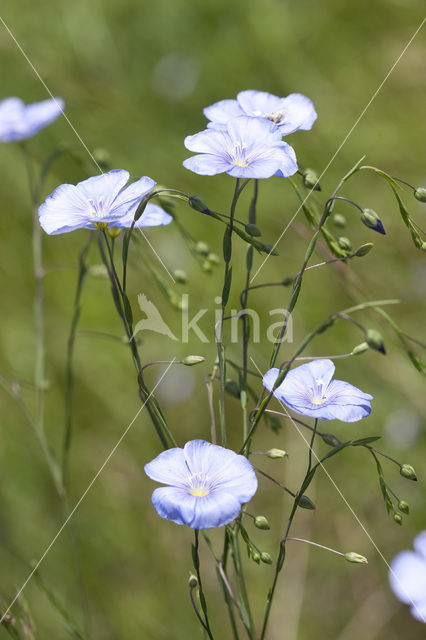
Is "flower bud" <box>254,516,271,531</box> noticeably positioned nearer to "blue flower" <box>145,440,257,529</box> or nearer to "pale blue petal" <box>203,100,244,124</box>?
"blue flower" <box>145,440,257,529</box>

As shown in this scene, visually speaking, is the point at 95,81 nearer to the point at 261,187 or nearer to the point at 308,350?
the point at 261,187

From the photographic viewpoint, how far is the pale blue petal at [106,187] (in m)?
0.75

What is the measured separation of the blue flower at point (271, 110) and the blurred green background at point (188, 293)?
0.25 m

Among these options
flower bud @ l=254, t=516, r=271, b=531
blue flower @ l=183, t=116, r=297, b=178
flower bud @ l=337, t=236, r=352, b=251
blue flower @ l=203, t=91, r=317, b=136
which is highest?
blue flower @ l=183, t=116, r=297, b=178

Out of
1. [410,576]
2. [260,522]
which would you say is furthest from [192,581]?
[410,576]

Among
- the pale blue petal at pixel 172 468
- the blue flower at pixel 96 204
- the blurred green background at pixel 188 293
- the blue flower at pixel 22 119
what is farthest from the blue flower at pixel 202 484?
the blue flower at pixel 22 119

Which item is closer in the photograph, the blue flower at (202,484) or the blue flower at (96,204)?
the blue flower at (202,484)

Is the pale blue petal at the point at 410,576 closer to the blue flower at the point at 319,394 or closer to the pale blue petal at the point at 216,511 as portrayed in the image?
the blue flower at the point at 319,394

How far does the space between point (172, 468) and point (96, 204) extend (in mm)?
320

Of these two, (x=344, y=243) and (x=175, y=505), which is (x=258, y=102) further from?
(x=175, y=505)

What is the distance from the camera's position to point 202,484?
67cm

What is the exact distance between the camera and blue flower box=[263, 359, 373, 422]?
0.69 m

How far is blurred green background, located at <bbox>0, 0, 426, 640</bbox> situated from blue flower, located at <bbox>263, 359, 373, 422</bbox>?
388mm

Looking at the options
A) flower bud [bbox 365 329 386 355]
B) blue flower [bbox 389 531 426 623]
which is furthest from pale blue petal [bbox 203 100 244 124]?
blue flower [bbox 389 531 426 623]
